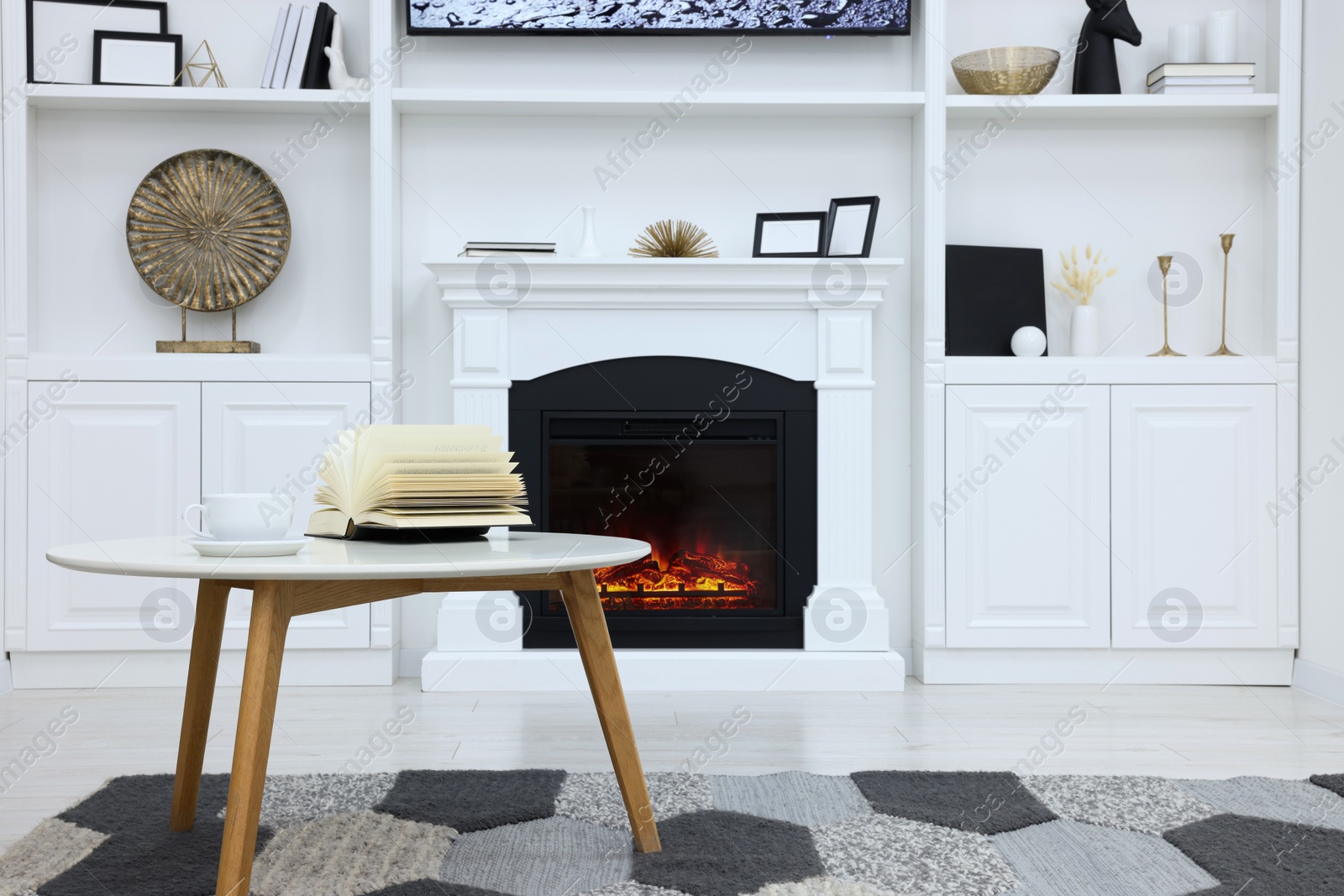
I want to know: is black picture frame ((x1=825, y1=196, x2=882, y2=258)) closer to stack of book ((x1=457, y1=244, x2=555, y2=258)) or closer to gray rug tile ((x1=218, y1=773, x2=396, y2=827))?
stack of book ((x1=457, y1=244, x2=555, y2=258))

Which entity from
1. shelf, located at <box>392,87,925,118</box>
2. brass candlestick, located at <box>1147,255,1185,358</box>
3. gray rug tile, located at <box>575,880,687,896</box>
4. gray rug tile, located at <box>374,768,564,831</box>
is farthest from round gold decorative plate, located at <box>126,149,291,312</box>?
brass candlestick, located at <box>1147,255,1185,358</box>

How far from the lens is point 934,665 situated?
292 cm

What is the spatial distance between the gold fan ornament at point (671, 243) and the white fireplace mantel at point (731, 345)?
0.43 ft

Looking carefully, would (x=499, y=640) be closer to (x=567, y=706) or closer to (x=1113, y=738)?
(x=567, y=706)

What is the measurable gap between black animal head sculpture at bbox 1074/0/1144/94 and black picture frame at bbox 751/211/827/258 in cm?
87

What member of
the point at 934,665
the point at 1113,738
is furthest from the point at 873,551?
the point at 1113,738

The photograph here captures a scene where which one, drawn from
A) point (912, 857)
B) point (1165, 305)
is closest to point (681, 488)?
point (1165, 305)

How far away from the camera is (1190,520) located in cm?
287

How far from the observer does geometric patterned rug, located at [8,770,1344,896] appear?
1.40 meters

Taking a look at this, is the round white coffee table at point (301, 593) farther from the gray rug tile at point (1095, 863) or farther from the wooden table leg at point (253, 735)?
the gray rug tile at point (1095, 863)

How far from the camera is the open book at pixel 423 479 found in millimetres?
1436

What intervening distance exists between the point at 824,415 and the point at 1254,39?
1754 mm

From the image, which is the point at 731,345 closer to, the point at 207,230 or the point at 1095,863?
the point at 207,230

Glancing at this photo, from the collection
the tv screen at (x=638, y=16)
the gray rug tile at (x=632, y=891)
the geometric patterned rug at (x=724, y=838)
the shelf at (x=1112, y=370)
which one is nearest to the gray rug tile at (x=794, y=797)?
the geometric patterned rug at (x=724, y=838)
